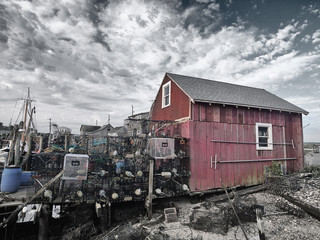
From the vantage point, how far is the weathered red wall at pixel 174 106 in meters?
9.38

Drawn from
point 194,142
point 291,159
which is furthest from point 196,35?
point 291,159

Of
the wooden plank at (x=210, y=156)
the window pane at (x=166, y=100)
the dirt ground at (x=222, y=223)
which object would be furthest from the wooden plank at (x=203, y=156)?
the window pane at (x=166, y=100)

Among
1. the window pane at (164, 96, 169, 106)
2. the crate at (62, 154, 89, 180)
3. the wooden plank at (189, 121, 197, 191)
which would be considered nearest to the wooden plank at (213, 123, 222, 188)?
the wooden plank at (189, 121, 197, 191)

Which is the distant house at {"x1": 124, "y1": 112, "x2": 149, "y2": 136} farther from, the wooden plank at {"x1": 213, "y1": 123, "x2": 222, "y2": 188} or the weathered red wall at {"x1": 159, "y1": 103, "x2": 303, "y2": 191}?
the wooden plank at {"x1": 213, "y1": 123, "x2": 222, "y2": 188}

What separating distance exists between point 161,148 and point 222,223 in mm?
3678

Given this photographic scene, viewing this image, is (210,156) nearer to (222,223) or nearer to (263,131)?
(222,223)

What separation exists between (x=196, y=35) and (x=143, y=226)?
11356 mm

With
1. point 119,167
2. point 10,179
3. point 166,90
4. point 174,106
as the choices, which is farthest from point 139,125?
point 10,179

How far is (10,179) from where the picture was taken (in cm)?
710

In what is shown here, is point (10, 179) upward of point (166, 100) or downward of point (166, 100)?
downward

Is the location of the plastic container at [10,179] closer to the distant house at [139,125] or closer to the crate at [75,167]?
the crate at [75,167]

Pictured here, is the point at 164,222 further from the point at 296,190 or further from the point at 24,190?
the point at 296,190

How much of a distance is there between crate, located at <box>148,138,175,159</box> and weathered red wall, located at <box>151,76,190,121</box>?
6.36ft

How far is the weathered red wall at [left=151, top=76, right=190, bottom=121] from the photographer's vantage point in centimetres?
938
